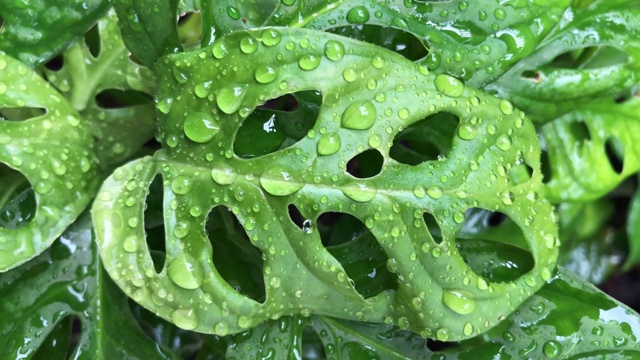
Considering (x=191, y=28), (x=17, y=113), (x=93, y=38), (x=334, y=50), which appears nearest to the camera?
(x=334, y=50)

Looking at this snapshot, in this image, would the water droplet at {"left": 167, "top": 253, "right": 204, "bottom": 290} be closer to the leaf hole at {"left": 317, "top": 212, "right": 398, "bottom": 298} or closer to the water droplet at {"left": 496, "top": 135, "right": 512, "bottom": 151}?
the leaf hole at {"left": 317, "top": 212, "right": 398, "bottom": 298}

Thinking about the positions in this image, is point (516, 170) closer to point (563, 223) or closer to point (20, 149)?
point (563, 223)

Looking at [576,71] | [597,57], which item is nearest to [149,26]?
[576,71]


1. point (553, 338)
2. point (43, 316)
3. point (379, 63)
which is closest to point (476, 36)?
point (379, 63)

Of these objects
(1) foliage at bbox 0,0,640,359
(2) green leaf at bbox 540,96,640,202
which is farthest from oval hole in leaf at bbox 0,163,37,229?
(2) green leaf at bbox 540,96,640,202

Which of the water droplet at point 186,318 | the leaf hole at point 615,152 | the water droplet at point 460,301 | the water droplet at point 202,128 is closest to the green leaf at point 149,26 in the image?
the water droplet at point 202,128

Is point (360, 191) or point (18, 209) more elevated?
point (360, 191)

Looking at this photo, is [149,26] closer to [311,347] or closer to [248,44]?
[248,44]
